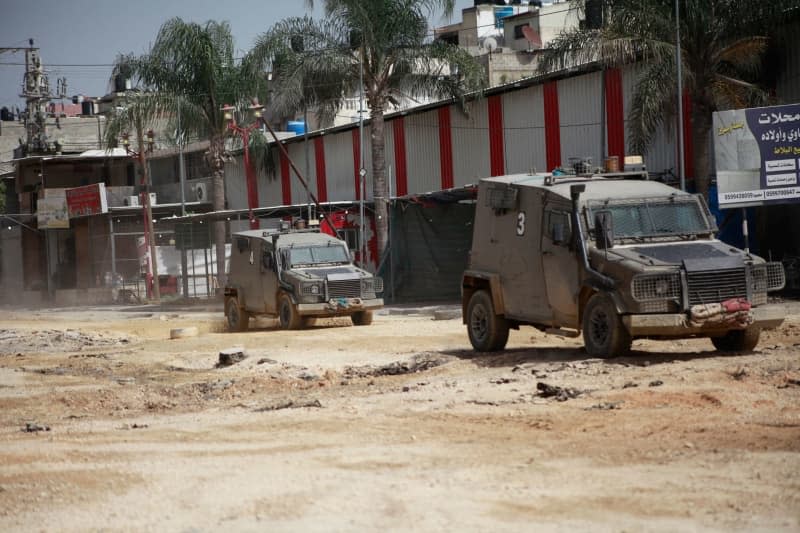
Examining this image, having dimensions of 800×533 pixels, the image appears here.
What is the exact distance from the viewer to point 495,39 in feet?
206

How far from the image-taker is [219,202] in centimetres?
4497

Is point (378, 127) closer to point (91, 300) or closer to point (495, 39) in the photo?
point (91, 300)

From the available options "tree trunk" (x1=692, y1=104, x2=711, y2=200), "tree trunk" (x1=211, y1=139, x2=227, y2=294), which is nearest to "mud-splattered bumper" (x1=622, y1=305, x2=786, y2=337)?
"tree trunk" (x1=692, y1=104, x2=711, y2=200)

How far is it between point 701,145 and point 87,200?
109 feet

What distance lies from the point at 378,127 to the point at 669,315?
944 inches

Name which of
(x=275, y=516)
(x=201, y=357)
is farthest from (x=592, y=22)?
(x=275, y=516)

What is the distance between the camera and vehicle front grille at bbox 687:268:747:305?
522 inches

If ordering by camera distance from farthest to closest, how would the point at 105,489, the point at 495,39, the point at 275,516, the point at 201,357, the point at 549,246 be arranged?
the point at 495,39 < the point at 201,357 < the point at 549,246 < the point at 105,489 < the point at 275,516

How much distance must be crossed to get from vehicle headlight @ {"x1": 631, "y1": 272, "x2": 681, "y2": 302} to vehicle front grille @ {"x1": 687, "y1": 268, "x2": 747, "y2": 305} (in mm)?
181

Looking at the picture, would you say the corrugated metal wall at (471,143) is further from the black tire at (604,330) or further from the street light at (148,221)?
the black tire at (604,330)

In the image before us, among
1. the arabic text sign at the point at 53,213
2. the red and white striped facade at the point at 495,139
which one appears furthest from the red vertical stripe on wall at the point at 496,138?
the arabic text sign at the point at 53,213

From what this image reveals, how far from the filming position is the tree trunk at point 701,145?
26.3 metres

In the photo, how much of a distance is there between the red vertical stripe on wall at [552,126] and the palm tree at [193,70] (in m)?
14.4

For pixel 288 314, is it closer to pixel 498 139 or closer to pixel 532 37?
pixel 498 139
